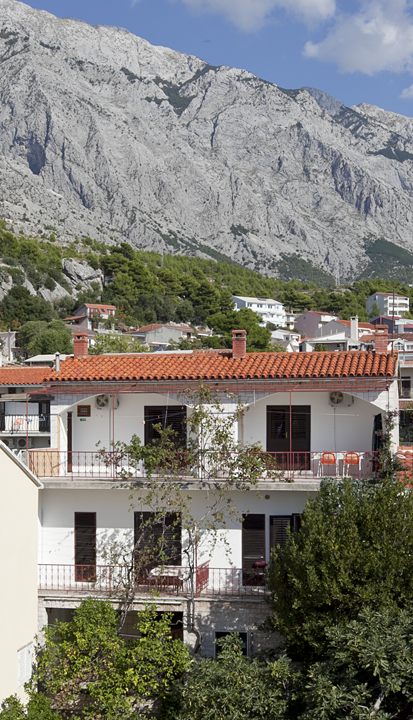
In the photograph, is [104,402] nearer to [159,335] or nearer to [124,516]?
[124,516]

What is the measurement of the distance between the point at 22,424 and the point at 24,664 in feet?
65.9

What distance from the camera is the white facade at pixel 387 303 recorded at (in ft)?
387

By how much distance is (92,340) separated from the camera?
241 ft

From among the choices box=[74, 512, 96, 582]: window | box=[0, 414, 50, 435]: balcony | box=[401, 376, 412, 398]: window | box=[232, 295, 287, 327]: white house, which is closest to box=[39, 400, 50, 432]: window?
box=[0, 414, 50, 435]: balcony

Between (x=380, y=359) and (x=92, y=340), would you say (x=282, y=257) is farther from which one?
(x=380, y=359)

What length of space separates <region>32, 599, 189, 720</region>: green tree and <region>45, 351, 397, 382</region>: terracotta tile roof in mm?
5312

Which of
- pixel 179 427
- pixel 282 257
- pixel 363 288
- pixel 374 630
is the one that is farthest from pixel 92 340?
pixel 282 257

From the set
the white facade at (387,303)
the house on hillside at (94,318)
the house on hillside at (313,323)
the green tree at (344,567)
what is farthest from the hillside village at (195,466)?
the white facade at (387,303)

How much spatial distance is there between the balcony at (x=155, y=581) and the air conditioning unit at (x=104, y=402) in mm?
3903

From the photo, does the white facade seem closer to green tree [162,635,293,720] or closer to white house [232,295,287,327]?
white house [232,295,287,327]

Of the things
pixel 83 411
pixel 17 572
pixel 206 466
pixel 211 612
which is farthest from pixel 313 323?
pixel 17 572

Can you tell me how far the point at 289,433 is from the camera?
19.3m

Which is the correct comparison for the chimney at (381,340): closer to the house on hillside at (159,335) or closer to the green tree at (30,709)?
the green tree at (30,709)

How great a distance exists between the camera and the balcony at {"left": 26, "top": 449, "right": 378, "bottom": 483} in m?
17.5
